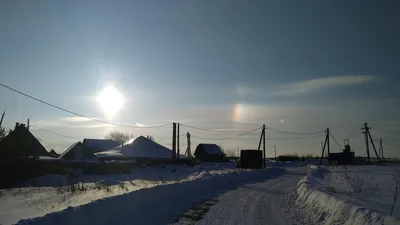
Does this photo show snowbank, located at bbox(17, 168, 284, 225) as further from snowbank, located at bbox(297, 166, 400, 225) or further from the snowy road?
snowbank, located at bbox(297, 166, 400, 225)

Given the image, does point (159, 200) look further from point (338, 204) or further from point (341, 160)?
point (341, 160)

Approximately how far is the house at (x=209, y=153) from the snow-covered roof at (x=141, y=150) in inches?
1524

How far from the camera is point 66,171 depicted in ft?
140

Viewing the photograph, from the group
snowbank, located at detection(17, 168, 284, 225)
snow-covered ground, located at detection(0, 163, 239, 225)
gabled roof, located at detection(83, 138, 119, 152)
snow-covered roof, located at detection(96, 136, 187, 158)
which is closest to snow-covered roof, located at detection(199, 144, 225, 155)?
gabled roof, located at detection(83, 138, 119, 152)

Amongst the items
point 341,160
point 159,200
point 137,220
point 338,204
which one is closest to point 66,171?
point 159,200

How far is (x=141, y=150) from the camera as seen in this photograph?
66.1m

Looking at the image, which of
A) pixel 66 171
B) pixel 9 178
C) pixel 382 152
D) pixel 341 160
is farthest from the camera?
pixel 382 152

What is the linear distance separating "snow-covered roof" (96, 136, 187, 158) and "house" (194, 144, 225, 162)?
38.7 meters

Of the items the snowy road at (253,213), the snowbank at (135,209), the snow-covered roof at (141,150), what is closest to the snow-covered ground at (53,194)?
the snowbank at (135,209)

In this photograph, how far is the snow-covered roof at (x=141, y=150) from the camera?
212ft

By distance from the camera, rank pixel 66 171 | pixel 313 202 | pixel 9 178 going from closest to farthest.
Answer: pixel 313 202 < pixel 9 178 < pixel 66 171

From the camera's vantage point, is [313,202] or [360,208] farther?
[313,202]

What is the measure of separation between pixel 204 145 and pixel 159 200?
313 feet

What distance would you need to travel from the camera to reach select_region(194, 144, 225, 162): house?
107 m
